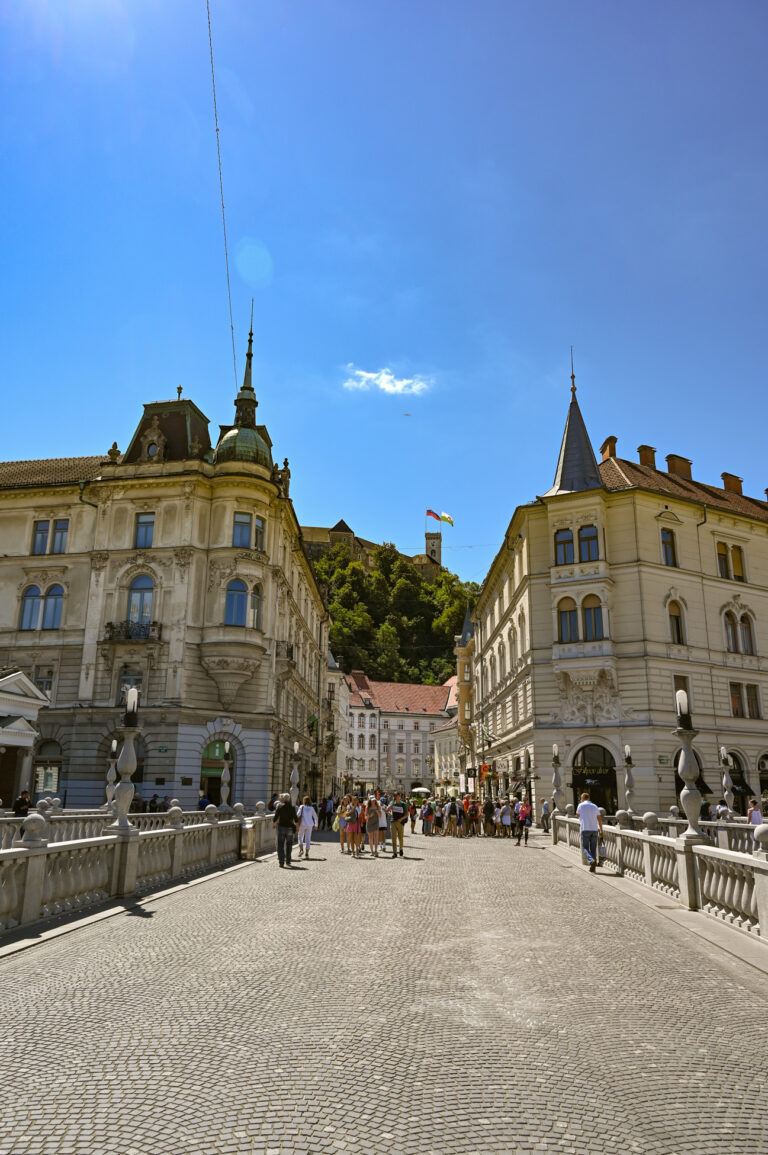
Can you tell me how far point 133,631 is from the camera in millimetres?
34125

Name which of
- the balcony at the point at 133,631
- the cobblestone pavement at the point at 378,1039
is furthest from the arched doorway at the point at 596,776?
the cobblestone pavement at the point at 378,1039

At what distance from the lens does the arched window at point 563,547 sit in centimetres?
3644

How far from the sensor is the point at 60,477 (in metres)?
39.3

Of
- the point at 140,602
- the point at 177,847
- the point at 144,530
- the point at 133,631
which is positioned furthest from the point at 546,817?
the point at 144,530

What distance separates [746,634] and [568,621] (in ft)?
33.2

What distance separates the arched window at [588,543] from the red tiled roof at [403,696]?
66768 mm

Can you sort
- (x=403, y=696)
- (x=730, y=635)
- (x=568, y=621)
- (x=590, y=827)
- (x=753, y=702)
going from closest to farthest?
(x=590, y=827) → (x=568, y=621) → (x=753, y=702) → (x=730, y=635) → (x=403, y=696)

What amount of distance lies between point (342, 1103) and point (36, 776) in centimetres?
3368

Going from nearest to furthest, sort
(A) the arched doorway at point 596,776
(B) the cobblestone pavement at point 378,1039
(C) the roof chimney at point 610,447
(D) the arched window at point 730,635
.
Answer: (B) the cobblestone pavement at point 378,1039
(A) the arched doorway at point 596,776
(D) the arched window at point 730,635
(C) the roof chimney at point 610,447

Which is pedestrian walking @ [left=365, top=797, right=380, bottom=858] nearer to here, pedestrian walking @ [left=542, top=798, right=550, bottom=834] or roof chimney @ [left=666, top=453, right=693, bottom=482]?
pedestrian walking @ [left=542, top=798, right=550, bottom=834]

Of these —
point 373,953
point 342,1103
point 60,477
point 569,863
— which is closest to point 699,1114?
point 342,1103

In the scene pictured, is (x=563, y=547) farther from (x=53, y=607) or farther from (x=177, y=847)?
(x=177, y=847)

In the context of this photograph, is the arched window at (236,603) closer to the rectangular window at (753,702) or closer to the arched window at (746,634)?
the arched window at (746,634)

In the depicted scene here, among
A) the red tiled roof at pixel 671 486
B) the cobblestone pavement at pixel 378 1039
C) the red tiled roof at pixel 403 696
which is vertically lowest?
the cobblestone pavement at pixel 378 1039
